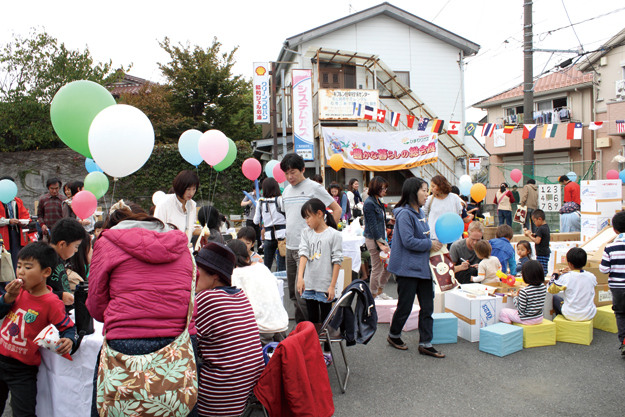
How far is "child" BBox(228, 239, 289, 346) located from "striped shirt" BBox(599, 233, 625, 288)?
3038 millimetres

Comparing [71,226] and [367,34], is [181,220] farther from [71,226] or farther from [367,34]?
[367,34]

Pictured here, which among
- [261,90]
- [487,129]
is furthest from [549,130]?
[261,90]

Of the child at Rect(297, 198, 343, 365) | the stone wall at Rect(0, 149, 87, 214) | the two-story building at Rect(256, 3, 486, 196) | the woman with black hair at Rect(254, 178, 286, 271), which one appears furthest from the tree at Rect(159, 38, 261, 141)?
the child at Rect(297, 198, 343, 365)

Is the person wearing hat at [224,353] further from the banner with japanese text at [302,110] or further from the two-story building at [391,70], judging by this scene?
the two-story building at [391,70]

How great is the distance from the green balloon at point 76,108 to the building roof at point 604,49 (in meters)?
19.5

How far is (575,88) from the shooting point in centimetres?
1775

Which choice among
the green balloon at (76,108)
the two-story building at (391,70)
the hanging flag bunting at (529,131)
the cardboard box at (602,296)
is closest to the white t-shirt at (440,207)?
the cardboard box at (602,296)

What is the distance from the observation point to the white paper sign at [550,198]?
444 inches

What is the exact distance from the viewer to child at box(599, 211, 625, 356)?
11.8 ft

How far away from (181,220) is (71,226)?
3.19 feet

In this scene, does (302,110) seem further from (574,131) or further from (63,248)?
(63,248)

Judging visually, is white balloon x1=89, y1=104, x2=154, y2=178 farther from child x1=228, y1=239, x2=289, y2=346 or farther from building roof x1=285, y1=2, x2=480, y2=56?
building roof x1=285, y1=2, x2=480, y2=56

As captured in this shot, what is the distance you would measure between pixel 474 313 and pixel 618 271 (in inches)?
52.0

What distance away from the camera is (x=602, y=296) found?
15.7 ft
